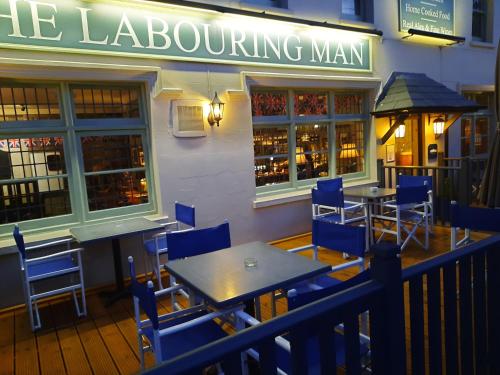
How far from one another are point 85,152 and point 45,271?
57.1 inches

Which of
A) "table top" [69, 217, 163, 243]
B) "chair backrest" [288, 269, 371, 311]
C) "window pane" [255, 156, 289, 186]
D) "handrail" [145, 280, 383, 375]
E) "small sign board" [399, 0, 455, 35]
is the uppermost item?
"small sign board" [399, 0, 455, 35]

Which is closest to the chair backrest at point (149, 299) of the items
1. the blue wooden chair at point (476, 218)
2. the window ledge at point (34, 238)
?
the window ledge at point (34, 238)

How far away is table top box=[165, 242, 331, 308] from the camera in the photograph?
1.93m

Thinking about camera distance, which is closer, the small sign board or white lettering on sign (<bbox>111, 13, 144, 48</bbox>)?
white lettering on sign (<bbox>111, 13, 144, 48</bbox>)

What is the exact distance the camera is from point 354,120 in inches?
253

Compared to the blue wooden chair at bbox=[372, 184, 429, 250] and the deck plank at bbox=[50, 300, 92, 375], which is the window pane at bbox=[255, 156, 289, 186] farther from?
the deck plank at bbox=[50, 300, 92, 375]

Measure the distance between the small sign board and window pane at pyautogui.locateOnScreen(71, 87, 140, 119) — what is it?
508 cm

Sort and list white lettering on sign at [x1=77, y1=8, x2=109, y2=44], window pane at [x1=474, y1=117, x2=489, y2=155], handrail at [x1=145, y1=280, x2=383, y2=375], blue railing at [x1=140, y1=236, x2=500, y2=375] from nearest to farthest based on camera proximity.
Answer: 1. handrail at [x1=145, y1=280, x2=383, y2=375]
2. blue railing at [x1=140, y1=236, x2=500, y2=375]
3. white lettering on sign at [x1=77, y1=8, x2=109, y2=44]
4. window pane at [x1=474, y1=117, x2=489, y2=155]

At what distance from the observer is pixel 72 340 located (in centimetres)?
306

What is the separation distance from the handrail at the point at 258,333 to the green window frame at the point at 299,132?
431 cm

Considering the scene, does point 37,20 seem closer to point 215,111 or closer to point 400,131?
point 215,111

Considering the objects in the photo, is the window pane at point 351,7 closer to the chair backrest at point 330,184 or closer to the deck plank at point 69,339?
the chair backrest at point 330,184

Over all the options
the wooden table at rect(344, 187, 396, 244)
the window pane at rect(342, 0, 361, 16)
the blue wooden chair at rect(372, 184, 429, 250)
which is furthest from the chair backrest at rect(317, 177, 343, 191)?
the window pane at rect(342, 0, 361, 16)

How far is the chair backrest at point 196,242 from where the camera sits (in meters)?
2.78
